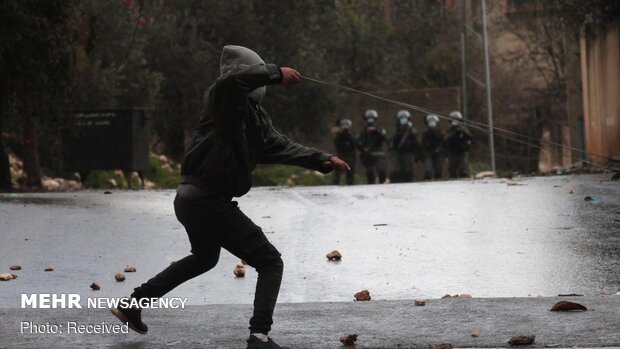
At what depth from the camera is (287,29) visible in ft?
131

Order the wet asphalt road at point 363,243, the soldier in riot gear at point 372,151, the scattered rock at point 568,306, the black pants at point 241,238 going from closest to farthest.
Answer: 1. the black pants at point 241,238
2. the scattered rock at point 568,306
3. the wet asphalt road at point 363,243
4. the soldier in riot gear at point 372,151

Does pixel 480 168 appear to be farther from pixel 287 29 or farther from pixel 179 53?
pixel 179 53

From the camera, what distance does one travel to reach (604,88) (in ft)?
75.8

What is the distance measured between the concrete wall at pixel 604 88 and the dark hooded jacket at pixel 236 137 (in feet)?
50.6

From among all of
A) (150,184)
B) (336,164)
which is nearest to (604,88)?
(150,184)

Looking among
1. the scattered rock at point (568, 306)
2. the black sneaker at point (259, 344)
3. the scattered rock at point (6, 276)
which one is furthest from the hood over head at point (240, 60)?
the scattered rock at point (6, 276)

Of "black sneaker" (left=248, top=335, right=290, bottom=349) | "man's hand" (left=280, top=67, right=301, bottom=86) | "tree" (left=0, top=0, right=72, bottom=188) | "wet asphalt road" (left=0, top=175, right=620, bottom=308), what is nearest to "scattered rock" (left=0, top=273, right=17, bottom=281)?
"wet asphalt road" (left=0, top=175, right=620, bottom=308)

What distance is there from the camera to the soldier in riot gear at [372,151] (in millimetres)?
33469

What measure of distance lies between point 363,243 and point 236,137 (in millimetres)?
5113

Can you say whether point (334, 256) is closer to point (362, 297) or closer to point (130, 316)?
point (362, 297)

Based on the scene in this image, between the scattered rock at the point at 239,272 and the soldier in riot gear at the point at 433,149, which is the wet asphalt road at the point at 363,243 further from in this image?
the soldier in riot gear at the point at 433,149

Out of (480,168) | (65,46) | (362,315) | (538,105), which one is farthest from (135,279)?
(538,105)

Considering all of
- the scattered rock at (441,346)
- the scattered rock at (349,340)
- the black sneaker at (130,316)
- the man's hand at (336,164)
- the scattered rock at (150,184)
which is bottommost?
the scattered rock at (150,184)

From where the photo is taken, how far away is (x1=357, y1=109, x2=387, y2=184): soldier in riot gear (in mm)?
33469
